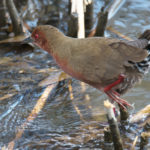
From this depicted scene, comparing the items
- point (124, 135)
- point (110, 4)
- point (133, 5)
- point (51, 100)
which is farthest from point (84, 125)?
point (133, 5)

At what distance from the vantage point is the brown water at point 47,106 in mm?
4148

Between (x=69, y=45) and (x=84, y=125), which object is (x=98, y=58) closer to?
(x=69, y=45)

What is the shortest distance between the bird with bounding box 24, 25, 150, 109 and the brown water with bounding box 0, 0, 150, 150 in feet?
2.60

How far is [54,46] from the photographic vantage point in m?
4.00

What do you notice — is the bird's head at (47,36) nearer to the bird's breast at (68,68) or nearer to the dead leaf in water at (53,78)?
the bird's breast at (68,68)

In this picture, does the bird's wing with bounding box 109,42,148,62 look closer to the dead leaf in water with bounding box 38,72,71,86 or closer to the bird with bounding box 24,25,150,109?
the bird with bounding box 24,25,150,109

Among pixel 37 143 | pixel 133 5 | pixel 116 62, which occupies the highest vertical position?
pixel 116 62

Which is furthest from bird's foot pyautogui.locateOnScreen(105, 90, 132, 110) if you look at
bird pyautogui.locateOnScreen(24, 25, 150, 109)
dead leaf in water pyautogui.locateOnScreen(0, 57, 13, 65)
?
dead leaf in water pyautogui.locateOnScreen(0, 57, 13, 65)

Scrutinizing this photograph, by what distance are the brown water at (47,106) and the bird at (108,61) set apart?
79 cm

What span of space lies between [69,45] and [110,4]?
4878mm

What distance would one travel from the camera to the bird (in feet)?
12.0

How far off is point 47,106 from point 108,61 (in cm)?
169

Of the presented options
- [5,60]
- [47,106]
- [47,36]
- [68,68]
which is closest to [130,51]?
[68,68]

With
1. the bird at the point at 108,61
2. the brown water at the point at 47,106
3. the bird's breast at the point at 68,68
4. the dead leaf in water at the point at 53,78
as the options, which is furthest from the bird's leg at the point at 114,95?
the dead leaf in water at the point at 53,78
